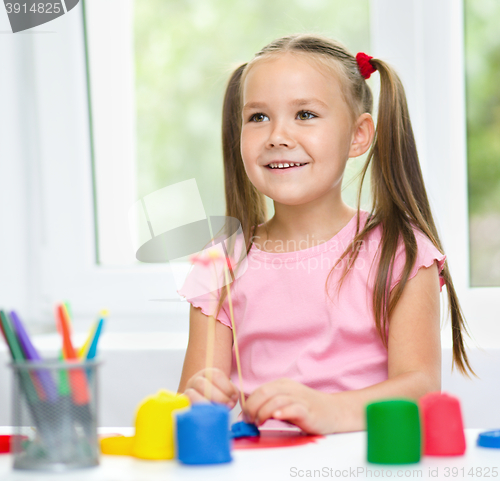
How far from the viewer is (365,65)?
3.49 feet

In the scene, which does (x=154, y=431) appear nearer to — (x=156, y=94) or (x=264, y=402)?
(x=264, y=402)

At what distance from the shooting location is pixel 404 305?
2.98 ft

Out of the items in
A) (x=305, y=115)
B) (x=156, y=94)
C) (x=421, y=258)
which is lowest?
(x=421, y=258)

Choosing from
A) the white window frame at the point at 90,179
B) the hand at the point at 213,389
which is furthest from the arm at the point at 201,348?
the white window frame at the point at 90,179

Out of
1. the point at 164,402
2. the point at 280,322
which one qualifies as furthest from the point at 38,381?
the point at 280,322

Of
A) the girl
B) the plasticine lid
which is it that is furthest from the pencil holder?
the girl

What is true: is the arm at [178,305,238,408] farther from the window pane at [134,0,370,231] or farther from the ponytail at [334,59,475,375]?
the window pane at [134,0,370,231]

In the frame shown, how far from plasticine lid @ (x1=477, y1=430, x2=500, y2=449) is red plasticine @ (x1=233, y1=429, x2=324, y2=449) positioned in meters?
0.14

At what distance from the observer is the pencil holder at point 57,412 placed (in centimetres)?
46

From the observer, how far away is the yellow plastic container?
0.51 metres

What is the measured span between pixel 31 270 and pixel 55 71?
1.58 ft

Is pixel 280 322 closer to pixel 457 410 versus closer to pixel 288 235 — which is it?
pixel 288 235

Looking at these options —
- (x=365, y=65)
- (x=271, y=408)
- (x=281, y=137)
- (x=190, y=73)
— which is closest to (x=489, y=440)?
(x=271, y=408)

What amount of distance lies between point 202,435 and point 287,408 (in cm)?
16
